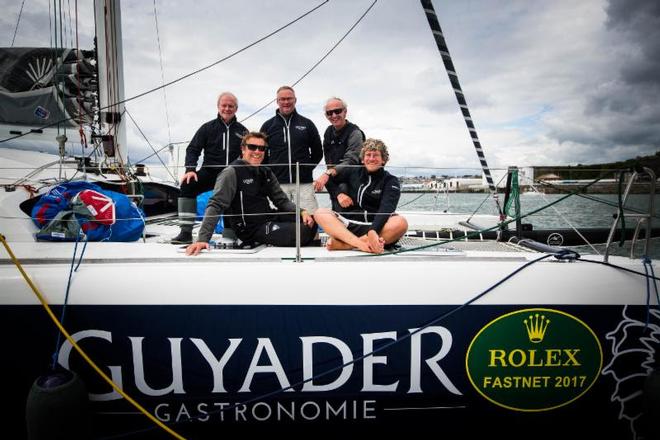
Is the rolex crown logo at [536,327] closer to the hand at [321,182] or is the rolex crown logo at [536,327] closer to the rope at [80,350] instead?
the hand at [321,182]

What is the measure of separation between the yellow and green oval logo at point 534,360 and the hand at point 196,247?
5.17 ft

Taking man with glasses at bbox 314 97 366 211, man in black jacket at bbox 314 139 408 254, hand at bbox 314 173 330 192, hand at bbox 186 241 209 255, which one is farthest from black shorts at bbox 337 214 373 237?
Answer: hand at bbox 186 241 209 255

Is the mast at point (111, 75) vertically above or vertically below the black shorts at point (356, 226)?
above

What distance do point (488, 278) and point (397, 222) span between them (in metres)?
0.62

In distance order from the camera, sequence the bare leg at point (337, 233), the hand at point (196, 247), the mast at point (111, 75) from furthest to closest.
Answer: the mast at point (111, 75) → the bare leg at point (337, 233) → the hand at point (196, 247)

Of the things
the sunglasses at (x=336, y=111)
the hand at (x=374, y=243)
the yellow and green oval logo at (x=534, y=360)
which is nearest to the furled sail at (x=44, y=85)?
the sunglasses at (x=336, y=111)

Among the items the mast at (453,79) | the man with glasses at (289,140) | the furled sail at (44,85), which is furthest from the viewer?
the furled sail at (44,85)

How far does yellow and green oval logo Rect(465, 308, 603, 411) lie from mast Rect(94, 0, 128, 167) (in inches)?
147

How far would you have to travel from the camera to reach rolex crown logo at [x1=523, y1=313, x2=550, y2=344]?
73.6 inches

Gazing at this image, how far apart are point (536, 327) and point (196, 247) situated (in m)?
1.89

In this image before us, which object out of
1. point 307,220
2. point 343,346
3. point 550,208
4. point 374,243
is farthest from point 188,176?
point 550,208

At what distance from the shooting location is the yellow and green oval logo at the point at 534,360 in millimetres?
1871

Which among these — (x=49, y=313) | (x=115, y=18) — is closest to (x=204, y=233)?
(x=49, y=313)

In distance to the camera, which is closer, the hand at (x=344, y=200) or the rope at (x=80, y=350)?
the rope at (x=80, y=350)
